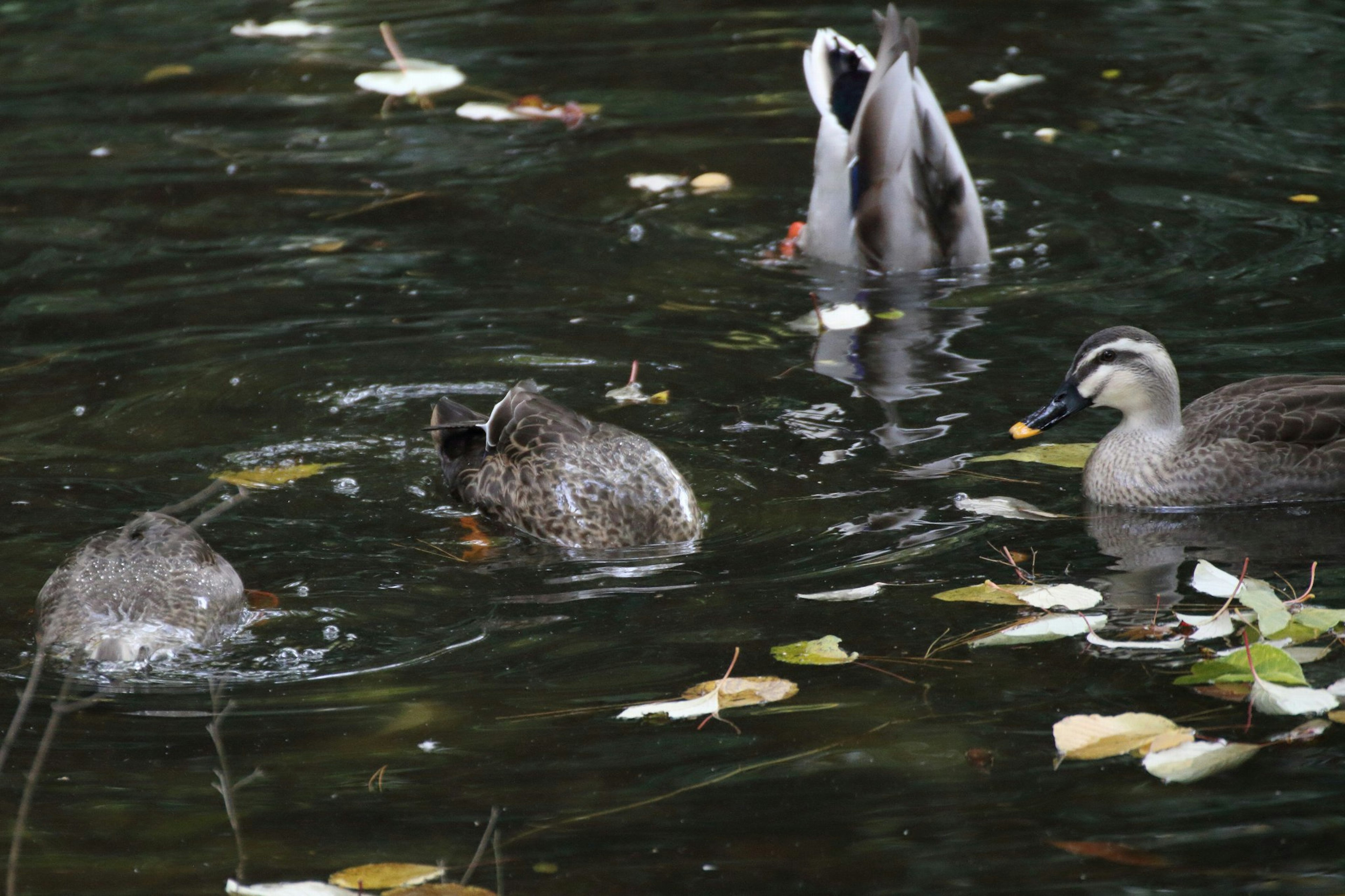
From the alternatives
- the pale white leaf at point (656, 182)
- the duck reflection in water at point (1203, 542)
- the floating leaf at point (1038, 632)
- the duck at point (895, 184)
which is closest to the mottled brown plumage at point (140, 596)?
the floating leaf at point (1038, 632)

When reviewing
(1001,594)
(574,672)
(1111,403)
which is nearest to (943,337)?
(1111,403)

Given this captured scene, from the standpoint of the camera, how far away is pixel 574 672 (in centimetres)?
532

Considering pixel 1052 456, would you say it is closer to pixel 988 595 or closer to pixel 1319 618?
pixel 988 595

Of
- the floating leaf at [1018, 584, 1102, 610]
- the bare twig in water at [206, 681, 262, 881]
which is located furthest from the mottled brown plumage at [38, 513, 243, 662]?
the floating leaf at [1018, 584, 1102, 610]

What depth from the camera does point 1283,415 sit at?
6.58 meters

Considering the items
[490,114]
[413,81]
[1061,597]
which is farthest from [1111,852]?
[413,81]

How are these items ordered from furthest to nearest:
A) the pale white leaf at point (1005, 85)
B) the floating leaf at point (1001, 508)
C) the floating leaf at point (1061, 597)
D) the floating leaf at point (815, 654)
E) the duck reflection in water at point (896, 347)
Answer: the pale white leaf at point (1005, 85)
the duck reflection in water at point (896, 347)
the floating leaf at point (1001, 508)
the floating leaf at point (1061, 597)
the floating leaf at point (815, 654)

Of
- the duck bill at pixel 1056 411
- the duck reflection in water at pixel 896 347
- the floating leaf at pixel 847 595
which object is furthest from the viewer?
the duck reflection in water at pixel 896 347

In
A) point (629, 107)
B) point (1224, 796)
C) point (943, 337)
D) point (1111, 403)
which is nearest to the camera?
point (1224, 796)

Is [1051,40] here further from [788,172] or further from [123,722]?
[123,722]

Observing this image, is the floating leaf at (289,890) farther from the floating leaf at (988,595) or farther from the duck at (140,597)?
the floating leaf at (988,595)

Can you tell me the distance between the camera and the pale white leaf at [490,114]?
1189 centimetres

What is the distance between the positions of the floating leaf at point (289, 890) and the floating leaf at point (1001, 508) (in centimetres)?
318

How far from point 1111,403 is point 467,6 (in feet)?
30.5
